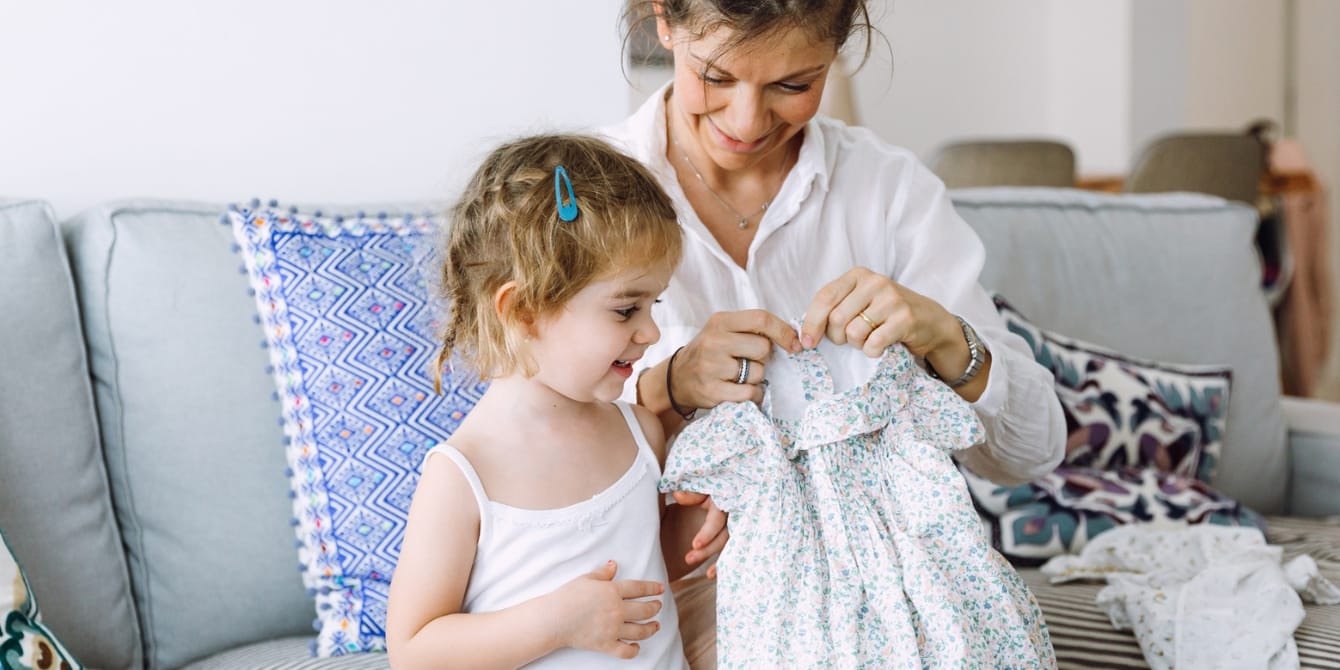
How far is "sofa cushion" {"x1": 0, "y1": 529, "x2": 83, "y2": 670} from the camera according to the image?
111cm

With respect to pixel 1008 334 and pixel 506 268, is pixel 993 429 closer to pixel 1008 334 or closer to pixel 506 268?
pixel 1008 334

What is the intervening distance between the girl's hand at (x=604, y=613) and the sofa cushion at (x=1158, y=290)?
3.66 feet

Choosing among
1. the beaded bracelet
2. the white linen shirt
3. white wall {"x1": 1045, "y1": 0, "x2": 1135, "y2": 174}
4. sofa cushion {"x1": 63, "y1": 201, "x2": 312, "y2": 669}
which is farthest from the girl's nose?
white wall {"x1": 1045, "y1": 0, "x2": 1135, "y2": 174}

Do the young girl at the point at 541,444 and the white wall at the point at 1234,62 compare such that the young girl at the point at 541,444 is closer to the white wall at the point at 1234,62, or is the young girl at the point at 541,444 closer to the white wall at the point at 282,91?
the white wall at the point at 282,91

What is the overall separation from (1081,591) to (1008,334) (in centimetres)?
41

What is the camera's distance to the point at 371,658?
53.4 inches

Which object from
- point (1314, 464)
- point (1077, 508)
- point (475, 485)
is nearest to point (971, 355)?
point (475, 485)

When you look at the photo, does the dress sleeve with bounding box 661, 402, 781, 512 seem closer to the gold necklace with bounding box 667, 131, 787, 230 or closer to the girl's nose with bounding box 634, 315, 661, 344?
the girl's nose with bounding box 634, 315, 661, 344

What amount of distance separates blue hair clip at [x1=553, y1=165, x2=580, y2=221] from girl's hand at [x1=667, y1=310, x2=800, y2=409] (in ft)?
0.63

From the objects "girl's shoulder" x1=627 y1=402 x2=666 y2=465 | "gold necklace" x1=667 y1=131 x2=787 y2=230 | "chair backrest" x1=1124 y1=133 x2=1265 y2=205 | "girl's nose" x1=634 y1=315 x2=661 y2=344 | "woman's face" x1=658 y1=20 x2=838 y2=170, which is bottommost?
"chair backrest" x1=1124 y1=133 x2=1265 y2=205

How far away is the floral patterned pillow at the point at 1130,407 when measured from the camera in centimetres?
185

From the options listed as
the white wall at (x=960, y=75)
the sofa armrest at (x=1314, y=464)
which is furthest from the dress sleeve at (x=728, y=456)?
the white wall at (x=960, y=75)

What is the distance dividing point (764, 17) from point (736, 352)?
1.09 ft

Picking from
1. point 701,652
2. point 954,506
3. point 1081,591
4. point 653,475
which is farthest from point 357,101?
point 1081,591
